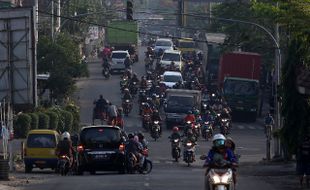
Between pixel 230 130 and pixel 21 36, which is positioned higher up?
pixel 21 36

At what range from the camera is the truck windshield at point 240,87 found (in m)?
70.9

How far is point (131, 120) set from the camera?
229ft

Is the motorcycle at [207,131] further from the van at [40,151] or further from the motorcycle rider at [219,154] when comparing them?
the motorcycle rider at [219,154]

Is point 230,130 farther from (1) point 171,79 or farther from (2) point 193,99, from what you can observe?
(1) point 171,79

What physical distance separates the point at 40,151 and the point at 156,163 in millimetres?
6252

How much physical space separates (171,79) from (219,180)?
5660 centimetres

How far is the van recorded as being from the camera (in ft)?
142

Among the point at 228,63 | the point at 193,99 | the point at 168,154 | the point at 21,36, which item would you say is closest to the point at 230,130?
the point at 193,99

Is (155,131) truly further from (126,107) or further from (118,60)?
(118,60)

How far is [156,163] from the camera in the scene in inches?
1898

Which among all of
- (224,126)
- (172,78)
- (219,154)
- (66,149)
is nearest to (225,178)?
(219,154)

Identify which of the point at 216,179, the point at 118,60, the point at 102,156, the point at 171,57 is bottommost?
the point at 118,60

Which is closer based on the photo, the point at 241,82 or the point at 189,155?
the point at 189,155

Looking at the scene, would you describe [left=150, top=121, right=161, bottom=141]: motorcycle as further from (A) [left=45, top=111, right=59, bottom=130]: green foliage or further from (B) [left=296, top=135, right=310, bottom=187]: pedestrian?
(B) [left=296, top=135, right=310, bottom=187]: pedestrian
